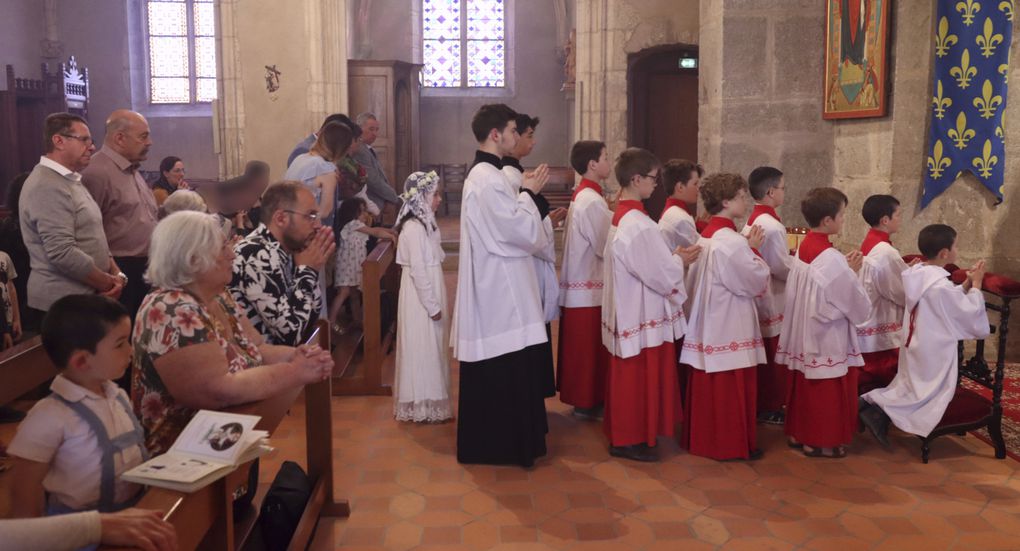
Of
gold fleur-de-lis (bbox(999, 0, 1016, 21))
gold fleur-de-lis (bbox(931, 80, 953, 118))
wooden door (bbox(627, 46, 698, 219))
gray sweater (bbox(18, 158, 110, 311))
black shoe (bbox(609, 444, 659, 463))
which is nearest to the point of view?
gray sweater (bbox(18, 158, 110, 311))

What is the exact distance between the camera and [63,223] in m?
4.43

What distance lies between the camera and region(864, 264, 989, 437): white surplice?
4.61 metres

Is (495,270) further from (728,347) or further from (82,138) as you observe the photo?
(82,138)

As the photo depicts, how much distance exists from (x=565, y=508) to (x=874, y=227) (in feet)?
7.65

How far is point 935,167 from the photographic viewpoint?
6430 mm

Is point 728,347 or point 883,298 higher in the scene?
point 883,298

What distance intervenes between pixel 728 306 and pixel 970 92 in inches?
114

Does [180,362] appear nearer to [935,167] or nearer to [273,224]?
[273,224]

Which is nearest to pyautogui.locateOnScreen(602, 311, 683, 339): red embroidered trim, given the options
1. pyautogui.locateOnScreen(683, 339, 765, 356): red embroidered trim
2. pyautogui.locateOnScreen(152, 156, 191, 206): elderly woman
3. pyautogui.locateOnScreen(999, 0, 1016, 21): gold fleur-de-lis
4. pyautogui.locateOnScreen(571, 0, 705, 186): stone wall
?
pyautogui.locateOnScreen(683, 339, 765, 356): red embroidered trim

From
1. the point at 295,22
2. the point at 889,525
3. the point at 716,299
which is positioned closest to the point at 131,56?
the point at 295,22

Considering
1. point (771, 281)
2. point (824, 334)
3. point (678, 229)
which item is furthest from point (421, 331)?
point (824, 334)

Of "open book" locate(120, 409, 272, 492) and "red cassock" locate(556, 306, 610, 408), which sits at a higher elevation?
"open book" locate(120, 409, 272, 492)

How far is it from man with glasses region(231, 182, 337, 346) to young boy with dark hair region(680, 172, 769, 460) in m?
2.01

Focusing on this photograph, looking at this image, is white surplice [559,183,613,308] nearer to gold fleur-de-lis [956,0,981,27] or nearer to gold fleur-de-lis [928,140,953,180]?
gold fleur-de-lis [928,140,953,180]
